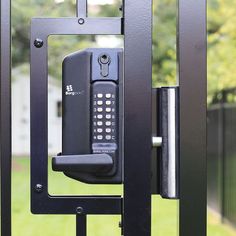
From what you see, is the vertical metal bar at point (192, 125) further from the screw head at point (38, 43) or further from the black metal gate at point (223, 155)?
the black metal gate at point (223, 155)

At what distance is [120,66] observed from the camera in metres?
2.01

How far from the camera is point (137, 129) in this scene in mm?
1854

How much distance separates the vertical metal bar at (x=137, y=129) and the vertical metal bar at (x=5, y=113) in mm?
334

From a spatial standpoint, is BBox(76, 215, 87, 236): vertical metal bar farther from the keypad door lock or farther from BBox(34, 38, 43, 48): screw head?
BBox(34, 38, 43, 48): screw head

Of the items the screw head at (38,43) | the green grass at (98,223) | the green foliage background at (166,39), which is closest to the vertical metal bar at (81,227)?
the screw head at (38,43)

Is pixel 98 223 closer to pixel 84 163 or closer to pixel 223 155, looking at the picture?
pixel 223 155

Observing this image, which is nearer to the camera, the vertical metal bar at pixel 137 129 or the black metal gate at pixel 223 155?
the vertical metal bar at pixel 137 129

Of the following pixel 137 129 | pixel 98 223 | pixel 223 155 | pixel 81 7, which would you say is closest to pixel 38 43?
pixel 81 7

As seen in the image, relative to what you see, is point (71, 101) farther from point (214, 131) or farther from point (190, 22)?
point (214, 131)

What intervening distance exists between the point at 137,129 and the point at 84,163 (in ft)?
0.65

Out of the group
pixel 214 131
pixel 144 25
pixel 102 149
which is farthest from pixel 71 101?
pixel 214 131

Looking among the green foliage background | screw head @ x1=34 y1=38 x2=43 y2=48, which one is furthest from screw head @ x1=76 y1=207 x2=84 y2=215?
the green foliage background

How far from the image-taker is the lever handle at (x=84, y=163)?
6.40ft

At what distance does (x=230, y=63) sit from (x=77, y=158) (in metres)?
7.92
